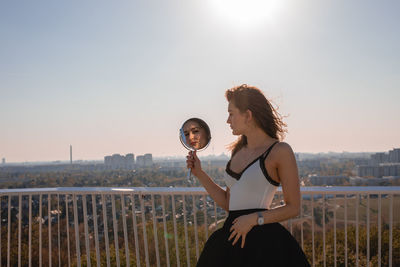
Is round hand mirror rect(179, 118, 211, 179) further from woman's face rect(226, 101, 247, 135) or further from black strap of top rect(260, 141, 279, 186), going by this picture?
black strap of top rect(260, 141, 279, 186)

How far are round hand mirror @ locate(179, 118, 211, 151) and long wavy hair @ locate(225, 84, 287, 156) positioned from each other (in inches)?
10.9

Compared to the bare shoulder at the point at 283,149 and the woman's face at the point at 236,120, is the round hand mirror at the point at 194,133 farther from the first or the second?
the bare shoulder at the point at 283,149

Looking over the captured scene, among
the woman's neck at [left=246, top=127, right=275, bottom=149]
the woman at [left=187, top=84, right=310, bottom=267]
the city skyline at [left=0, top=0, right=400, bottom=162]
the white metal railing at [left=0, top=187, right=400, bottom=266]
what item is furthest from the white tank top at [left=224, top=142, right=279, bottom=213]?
the city skyline at [left=0, top=0, right=400, bottom=162]

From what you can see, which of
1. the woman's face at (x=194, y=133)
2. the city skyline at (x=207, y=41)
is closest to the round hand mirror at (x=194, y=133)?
the woman's face at (x=194, y=133)

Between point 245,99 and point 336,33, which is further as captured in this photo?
point 336,33

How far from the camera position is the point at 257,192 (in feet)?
4.76

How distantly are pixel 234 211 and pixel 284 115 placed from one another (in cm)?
49

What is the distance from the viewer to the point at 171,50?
8.74 m

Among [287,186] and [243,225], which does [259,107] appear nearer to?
[287,186]

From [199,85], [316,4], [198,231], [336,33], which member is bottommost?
[198,231]

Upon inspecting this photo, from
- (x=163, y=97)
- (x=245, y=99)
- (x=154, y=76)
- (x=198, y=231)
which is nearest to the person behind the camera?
(x=245, y=99)

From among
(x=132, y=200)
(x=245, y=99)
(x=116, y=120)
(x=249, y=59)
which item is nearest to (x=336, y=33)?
(x=249, y=59)

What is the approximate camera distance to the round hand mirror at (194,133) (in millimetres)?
1758

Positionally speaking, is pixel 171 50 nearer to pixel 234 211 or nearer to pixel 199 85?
pixel 199 85
